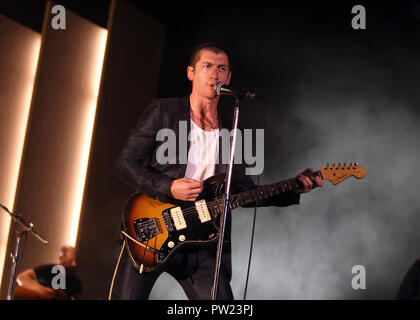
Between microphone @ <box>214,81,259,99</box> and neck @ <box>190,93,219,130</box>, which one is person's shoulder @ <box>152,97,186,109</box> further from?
microphone @ <box>214,81,259,99</box>

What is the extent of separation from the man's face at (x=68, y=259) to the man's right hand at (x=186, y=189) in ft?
6.78

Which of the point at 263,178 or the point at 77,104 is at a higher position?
the point at 77,104

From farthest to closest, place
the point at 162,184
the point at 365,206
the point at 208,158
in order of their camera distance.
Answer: the point at 365,206 < the point at 208,158 < the point at 162,184

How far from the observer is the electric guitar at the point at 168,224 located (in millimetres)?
2885

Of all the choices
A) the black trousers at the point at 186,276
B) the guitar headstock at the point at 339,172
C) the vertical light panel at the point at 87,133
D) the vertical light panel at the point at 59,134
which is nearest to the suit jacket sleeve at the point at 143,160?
the black trousers at the point at 186,276

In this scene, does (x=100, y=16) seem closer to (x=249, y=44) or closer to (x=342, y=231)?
(x=249, y=44)

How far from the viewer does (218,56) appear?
3229 mm

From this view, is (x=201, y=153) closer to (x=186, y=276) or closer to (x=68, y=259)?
(x=186, y=276)

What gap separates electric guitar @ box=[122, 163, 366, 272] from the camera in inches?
114

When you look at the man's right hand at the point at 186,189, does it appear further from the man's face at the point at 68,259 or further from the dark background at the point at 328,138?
the man's face at the point at 68,259

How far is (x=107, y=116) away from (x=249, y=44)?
65.9 inches

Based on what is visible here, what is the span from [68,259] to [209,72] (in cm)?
240

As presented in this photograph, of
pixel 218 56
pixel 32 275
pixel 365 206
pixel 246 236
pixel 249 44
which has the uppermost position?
pixel 249 44
